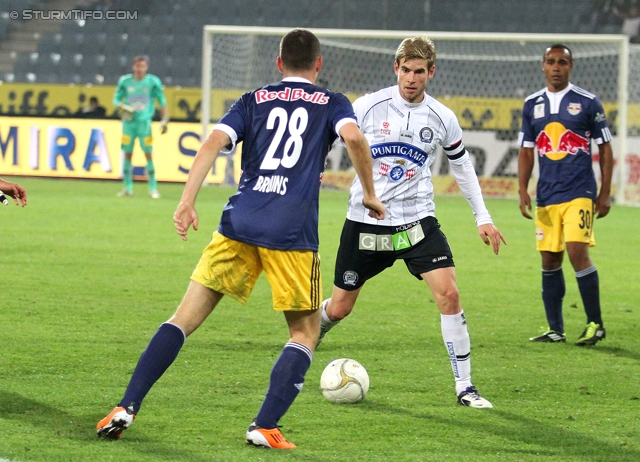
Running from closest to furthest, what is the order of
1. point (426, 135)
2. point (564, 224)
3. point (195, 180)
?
point (195, 180) < point (426, 135) < point (564, 224)

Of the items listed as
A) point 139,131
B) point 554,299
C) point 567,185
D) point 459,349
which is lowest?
point 139,131

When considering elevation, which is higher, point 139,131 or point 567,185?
point 567,185

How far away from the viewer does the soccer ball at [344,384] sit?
187 inches

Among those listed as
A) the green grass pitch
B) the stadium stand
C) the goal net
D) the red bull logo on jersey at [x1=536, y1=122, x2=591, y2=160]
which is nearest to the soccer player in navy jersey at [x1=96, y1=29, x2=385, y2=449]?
the green grass pitch

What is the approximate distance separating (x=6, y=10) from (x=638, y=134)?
1643 cm

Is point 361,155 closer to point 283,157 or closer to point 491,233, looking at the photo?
point 283,157

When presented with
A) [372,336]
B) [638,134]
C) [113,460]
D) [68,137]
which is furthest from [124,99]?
[113,460]

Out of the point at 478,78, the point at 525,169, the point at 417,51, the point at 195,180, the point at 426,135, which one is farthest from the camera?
the point at 478,78

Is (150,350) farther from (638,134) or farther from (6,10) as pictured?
(6,10)

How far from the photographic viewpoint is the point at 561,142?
6645mm

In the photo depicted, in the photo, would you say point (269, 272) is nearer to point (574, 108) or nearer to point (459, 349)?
point (459, 349)

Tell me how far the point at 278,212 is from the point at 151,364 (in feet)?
2.55

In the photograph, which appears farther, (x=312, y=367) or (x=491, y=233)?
(x=312, y=367)

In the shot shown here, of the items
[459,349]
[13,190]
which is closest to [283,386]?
[459,349]
